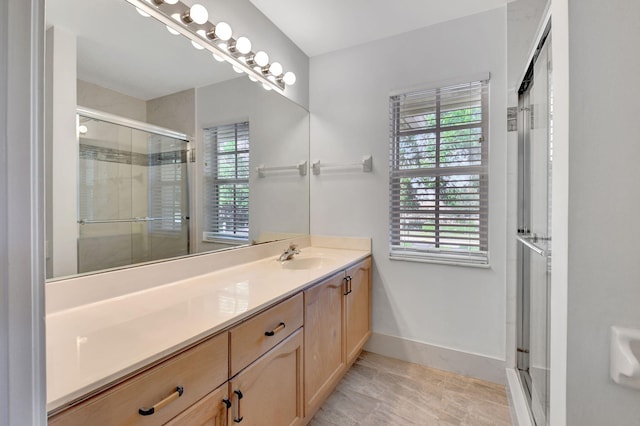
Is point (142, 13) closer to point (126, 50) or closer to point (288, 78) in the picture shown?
point (126, 50)

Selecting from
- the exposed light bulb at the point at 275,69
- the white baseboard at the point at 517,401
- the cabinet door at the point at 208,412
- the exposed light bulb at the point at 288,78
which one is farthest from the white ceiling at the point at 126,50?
the white baseboard at the point at 517,401

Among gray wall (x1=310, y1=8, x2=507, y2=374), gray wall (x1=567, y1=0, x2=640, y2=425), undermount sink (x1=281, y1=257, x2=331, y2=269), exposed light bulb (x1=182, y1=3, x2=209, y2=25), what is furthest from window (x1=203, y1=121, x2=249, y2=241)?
gray wall (x1=567, y1=0, x2=640, y2=425)

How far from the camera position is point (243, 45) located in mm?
1711

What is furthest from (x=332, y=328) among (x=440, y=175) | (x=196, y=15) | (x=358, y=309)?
(x=196, y=15)

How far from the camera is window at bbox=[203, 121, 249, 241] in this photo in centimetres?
161

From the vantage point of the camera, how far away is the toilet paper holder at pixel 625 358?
512 mm

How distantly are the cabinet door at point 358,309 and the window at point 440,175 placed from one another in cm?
30

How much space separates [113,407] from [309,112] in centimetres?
231

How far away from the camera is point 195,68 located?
4.99 feet

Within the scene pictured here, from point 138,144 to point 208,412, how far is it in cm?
110

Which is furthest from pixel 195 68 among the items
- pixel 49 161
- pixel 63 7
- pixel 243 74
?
pixel 49 161

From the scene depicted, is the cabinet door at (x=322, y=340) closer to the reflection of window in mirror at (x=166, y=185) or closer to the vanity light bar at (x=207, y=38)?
the reflection of window in mirror at (x=166, y=185)

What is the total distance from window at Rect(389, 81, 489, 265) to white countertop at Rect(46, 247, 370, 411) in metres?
0.97

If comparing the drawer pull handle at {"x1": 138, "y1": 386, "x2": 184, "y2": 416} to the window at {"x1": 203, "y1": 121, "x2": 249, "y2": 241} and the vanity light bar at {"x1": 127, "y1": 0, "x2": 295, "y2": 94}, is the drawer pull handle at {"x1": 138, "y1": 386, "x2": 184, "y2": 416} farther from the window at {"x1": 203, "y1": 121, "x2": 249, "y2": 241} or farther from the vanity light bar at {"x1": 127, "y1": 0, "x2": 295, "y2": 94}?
the vanity light bar at {"x1": 127, "y1": 0, "x2": 295, "y2": 94}
